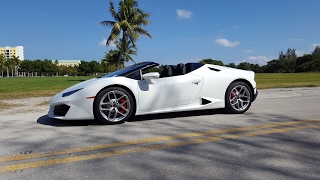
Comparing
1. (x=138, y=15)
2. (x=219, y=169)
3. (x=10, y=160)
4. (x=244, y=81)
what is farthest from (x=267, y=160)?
(x=138, y=15)

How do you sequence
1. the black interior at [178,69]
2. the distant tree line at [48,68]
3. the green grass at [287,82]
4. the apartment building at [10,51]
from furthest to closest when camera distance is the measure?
the apartment building at [10,51] < the distant tree line at [48,68] < the green grass at [287,82] < the black interior at [178,69]

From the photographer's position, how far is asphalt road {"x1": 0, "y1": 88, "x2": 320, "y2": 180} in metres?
2.51

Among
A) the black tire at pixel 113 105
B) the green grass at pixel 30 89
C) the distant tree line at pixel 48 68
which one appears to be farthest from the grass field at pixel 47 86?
the distant tree line at pixel 48 68

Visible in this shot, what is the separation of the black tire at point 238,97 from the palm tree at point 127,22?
26563 mm

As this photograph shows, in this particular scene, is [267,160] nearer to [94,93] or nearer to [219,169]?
[219,169]

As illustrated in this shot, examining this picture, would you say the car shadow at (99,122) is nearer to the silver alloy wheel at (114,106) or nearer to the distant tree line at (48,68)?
the silver alloy wheel at (114,106)

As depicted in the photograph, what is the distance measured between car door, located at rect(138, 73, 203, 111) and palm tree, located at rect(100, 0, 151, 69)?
2679 cm

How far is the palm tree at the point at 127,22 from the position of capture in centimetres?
3080

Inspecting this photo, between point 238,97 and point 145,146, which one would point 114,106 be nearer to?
point 145,146

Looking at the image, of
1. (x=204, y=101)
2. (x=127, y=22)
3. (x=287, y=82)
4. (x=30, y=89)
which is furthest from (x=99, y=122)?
(x=127, y=22)

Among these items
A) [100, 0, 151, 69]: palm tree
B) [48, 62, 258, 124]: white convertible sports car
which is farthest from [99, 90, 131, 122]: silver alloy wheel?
[100, 0, 151, 69]: palm tree

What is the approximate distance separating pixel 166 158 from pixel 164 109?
214 cm

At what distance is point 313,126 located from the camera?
14.2 ft

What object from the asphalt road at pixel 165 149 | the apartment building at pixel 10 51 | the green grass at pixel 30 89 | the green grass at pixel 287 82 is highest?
the apartment building at pixel 10 51
